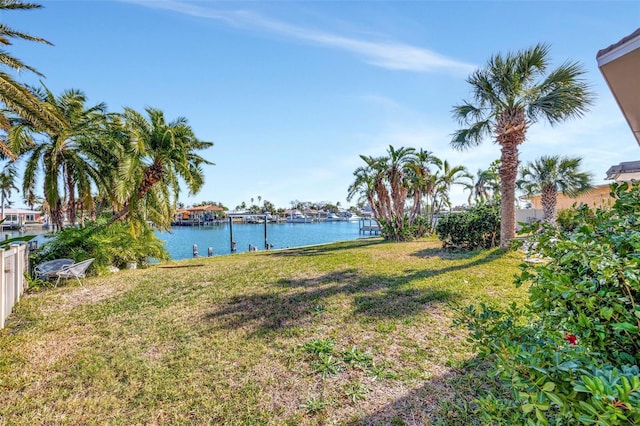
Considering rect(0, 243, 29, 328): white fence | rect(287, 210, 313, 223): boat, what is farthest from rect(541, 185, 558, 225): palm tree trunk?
rect(287, 210, 313, 223): boat

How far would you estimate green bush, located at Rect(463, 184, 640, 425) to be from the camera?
1142 millimetres

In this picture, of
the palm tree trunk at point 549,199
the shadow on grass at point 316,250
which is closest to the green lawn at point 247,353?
the shadow on grass at point 316,250

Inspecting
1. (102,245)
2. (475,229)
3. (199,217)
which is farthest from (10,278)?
(199,217)

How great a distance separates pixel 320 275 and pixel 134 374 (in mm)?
5043

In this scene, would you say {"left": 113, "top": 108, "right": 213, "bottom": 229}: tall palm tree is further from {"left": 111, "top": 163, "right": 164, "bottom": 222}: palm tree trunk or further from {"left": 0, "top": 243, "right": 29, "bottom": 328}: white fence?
{"left": 0, "top": 243, "right": 29, "bottom": 328}: white fence

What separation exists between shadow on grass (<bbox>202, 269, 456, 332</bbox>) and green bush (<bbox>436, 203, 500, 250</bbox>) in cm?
554

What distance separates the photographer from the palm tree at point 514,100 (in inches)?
366

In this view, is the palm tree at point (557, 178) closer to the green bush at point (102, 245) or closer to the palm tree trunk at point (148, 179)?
the palm tree trunk at point (148, 179)

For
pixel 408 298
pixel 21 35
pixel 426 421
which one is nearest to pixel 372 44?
pixel 408 298

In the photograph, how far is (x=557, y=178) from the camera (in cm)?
1892

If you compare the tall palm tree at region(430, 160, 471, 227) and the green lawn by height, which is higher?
the tall palm tree at region(430, 160, 471, 227)

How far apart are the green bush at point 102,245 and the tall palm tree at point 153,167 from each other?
0.83 m

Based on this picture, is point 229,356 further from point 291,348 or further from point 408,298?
point 408,298

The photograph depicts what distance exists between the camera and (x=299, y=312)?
5457mm
